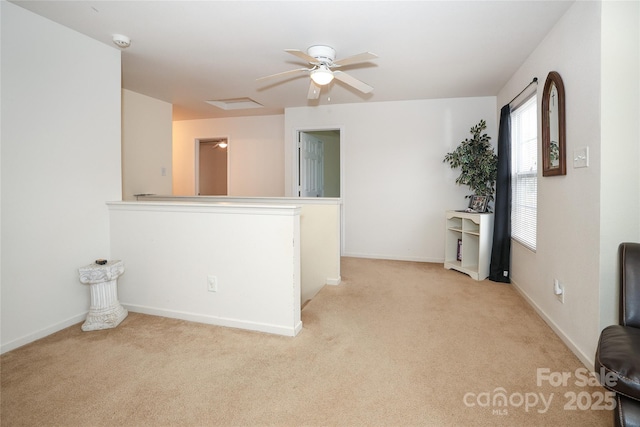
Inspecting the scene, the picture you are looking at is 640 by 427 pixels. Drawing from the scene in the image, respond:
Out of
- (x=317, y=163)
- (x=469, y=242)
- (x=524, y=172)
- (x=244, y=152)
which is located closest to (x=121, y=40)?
(x=244, y=152)

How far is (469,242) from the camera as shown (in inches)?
171

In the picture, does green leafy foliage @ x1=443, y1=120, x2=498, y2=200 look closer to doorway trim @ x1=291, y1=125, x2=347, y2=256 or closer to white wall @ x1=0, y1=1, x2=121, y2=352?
doorway trim @ x1=291, y1=125, x2=347, y2=256

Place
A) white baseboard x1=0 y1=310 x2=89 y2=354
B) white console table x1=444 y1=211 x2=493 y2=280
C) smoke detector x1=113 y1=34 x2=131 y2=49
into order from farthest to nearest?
1. white console table x1=444 y1=211 x2=493 y2=280
2. smoke detector x1=113 y1=34 x2=131 y2=49
3. white baseboard x1=0 y1=310 x2=89 y2=354

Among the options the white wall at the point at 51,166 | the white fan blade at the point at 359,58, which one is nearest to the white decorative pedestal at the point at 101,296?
the white wall at the point at 51,166

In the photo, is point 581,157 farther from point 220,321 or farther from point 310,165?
point 310,165

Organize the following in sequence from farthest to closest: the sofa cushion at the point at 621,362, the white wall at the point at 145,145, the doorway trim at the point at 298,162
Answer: the doorway trim at the point at 298,162
the white wall at the point at 145,145
the sofa cushion at the point at 621,362

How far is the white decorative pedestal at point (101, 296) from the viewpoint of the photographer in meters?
2.54

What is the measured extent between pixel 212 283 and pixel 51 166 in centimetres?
146

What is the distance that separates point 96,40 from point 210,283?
223 centimetres

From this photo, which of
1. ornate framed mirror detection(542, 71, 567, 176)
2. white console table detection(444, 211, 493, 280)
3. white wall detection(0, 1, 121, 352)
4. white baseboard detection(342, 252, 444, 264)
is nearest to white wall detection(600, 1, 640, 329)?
ornate framed mirror detection(542, 71, 567, 176)

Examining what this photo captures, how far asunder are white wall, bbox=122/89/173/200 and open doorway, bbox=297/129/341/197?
198 cm

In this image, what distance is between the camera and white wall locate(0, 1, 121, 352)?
2.26 metres

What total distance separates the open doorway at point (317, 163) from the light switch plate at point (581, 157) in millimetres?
3452

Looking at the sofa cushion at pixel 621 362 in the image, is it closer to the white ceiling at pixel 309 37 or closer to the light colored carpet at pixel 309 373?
the light colored carpet at pixel 309 373
